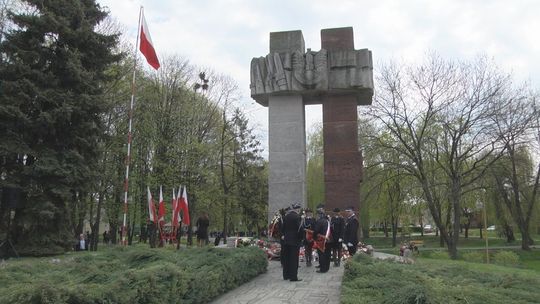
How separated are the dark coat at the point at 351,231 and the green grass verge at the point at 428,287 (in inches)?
172

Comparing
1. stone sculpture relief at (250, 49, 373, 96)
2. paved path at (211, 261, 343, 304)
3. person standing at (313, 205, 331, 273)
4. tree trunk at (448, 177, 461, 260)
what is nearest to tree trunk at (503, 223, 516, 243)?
tree trunk at (448, 177, 461, 260)

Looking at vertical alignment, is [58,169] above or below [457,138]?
below

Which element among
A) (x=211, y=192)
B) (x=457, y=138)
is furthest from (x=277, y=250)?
(x=211, y=192)

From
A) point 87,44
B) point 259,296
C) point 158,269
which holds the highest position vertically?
point 87,44

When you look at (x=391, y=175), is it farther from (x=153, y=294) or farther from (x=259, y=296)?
(x=153, y=294)

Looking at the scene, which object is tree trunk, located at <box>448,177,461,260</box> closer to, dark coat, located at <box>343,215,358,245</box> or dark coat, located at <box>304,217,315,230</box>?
dark coat, located at <box>343,215,358,245</box>

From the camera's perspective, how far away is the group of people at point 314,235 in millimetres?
11211

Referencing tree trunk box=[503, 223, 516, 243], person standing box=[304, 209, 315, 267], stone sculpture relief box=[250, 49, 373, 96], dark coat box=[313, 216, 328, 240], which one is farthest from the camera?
tree trunk box=[503, 223, 516, 243]

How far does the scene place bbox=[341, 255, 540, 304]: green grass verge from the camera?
19.7 feet

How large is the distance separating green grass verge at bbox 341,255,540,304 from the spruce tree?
1407cm

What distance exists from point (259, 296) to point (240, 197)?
34668 mm

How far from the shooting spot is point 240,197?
4366cm

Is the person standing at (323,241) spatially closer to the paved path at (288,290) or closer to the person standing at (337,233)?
the paved path at (288,290)

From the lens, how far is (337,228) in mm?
13555
